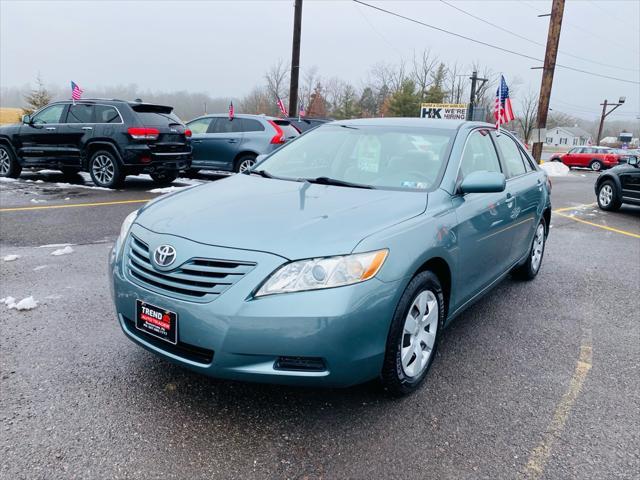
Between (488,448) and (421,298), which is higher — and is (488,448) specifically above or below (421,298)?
below

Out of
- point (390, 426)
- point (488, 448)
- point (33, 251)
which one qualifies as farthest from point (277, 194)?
point (33, 251)

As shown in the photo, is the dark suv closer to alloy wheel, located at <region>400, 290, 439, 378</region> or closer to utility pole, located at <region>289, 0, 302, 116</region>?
alloy wheel, located at <region>400, 290, 439, 378</region>

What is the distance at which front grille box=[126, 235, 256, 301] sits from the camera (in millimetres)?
2314

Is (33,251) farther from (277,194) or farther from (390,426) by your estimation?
(390,426)

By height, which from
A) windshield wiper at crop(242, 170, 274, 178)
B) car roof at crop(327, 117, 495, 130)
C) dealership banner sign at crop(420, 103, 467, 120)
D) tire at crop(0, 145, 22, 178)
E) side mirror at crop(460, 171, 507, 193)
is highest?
dealership banner sign at crop(420, 103, 467, 120)

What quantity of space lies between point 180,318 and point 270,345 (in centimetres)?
46

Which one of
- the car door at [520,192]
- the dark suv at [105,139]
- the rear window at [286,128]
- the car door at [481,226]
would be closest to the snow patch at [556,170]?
the rear window at [286,128]

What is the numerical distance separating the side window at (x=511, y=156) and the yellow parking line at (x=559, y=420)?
1.65 m

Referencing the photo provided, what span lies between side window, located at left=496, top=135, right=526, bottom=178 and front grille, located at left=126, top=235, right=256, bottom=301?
9.74 feet

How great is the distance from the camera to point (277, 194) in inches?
124

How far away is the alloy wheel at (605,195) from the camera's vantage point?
36.7 feet

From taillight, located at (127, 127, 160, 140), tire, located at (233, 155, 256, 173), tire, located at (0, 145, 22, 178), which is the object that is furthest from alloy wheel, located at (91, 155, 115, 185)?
tire, located at (233, 155, 256, 173)

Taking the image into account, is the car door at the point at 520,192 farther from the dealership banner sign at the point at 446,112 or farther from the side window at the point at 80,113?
the dealership banner sign at the point at 446,112

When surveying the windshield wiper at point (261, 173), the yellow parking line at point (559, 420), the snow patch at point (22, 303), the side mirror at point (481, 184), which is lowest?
the snow patch at point (22, 303)
